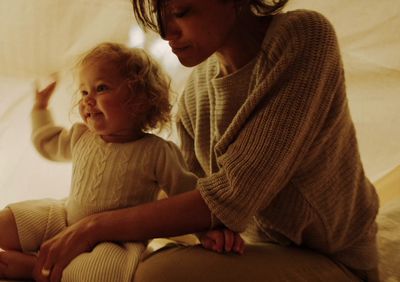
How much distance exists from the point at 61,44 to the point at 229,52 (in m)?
0.40

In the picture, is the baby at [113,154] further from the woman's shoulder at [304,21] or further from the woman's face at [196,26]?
the woman's shoulder at [304,21]

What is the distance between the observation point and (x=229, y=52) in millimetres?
881

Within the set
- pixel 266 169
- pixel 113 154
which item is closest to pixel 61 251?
pixel 113 154

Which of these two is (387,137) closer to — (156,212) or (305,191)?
(305,191)

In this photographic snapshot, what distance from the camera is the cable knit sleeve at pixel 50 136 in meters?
1.01

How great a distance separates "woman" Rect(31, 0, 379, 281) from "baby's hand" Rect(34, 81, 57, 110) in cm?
31

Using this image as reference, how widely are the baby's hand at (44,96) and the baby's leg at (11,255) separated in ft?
0.85

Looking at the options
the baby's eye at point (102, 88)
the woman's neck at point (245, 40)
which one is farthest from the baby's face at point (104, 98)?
the woman's neck at point (245, 40)

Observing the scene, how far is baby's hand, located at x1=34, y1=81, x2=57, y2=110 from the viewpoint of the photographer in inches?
40.7

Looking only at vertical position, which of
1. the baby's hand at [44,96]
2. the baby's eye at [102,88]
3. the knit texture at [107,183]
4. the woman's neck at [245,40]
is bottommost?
the knit texture at [107,183]

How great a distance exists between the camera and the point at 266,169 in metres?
0.74

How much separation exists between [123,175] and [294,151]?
1.08 feet

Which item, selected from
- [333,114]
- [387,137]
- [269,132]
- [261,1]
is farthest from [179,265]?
[387,137]

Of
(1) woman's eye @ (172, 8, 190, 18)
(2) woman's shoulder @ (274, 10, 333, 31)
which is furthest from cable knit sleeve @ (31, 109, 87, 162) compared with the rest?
(2) woman's shoulder @ (274, 10, 333, 31)
